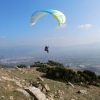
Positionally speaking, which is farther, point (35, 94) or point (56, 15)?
point (56, 15)

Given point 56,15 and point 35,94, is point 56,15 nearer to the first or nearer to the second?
point 56,15

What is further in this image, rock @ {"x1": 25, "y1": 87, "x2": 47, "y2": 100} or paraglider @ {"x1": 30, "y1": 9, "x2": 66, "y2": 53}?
paraglider @ {"x1": 30, "y1": 9, "x2": 66, "y2": 53}

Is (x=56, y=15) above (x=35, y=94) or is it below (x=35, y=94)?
above

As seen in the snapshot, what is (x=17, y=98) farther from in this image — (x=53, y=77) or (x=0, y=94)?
(x=53, y=77)

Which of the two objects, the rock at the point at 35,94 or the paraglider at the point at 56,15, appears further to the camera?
the paraglider at the point at 56,15

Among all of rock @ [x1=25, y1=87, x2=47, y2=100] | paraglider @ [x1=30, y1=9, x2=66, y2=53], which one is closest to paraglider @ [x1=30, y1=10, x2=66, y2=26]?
paraglider @ [x1=30, y1=9, x2=66, y2=53]

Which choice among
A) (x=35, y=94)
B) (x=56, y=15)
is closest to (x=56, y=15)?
(x=56, y=15)

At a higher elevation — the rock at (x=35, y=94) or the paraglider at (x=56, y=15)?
the paraglider at (x=56, y=15)

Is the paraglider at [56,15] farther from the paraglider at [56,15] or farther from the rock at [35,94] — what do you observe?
the rock at [35,94]

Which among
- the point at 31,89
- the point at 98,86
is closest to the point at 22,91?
the point at 31,89

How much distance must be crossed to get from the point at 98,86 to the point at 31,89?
12.7 meters

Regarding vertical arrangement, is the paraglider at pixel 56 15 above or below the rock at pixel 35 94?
above

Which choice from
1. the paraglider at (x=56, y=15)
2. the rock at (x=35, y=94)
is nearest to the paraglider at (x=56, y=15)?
the paraglider at (x=56, y=15)

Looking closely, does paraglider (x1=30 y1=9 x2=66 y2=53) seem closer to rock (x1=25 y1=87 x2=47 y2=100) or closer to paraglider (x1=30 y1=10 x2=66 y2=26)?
paraglider (x1=30 y1=10 x2=66 y2=26)
